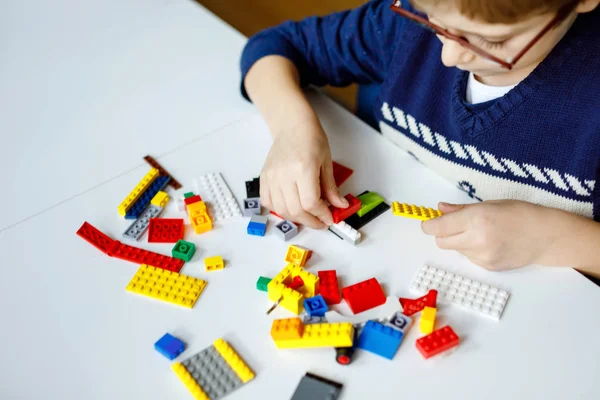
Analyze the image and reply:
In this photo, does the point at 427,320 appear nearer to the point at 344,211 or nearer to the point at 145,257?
the point at 344,211

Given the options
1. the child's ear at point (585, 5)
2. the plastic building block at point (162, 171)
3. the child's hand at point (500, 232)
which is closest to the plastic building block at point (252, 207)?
the plastic building block at point (162, 171)

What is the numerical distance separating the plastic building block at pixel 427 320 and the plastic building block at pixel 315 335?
80 millimetres

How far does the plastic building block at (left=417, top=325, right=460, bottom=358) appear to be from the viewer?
601 millimetres

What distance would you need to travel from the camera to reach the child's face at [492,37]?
596mm

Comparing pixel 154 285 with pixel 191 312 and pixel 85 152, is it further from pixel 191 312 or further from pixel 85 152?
pixel 85 152

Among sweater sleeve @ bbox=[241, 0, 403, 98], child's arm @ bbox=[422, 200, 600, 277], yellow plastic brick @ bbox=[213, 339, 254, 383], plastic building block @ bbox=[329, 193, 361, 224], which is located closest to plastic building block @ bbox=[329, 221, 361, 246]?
plastic building block @ bbox=[329, 193, 361, 224]

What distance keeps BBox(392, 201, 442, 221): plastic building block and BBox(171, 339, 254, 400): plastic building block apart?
0.29 m

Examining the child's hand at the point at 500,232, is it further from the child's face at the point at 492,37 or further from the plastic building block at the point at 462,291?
the child's face at the point at 492,37

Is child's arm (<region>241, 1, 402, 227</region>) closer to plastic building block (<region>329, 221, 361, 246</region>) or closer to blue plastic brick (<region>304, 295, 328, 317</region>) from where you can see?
plastic building block (<region>329, 221, 361, 246</region>)

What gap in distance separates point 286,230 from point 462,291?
0.76 feet

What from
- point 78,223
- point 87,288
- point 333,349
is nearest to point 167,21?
point 78,223

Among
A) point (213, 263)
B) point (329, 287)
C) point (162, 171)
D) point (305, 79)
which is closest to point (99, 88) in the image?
point (162, 171)

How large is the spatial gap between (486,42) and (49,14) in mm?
917

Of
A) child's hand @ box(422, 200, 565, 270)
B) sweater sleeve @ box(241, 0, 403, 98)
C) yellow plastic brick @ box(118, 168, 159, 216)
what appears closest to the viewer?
child's hand @ box(422, 200, 565, 270)
